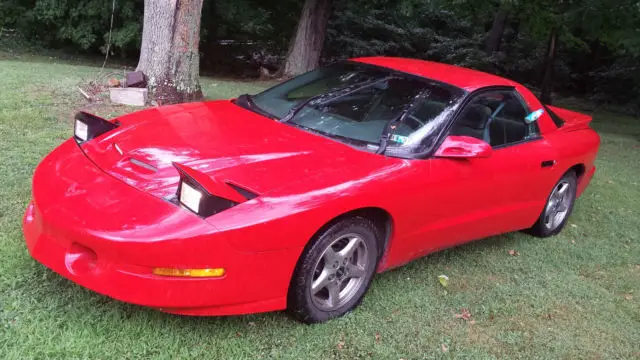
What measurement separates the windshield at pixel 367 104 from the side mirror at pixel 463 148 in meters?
0.12

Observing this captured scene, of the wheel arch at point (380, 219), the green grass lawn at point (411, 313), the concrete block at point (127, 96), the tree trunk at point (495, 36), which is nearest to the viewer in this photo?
the green grass lawn at point (411, 313)

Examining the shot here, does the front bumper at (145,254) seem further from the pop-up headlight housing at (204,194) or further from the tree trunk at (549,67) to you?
the tree trunk at (549,67)

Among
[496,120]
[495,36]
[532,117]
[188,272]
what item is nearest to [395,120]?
[496,120]

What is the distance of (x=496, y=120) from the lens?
4012 mm

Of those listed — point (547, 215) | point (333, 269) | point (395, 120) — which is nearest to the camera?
point (333, 269)

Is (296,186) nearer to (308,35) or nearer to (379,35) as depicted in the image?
(308,35)

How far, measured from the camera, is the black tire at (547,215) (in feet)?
15.4

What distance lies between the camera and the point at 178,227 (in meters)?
2.44

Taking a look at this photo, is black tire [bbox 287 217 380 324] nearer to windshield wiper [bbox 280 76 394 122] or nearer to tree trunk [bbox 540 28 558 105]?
windshield wiper [bbox 280 76 394 122]

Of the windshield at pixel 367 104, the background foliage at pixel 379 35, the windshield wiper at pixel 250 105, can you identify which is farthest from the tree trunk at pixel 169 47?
the background foliage at pixel 379 35

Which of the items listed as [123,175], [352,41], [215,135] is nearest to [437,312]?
[215,135]

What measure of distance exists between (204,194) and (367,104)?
5.33 feet

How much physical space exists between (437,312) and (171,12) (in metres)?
5.62

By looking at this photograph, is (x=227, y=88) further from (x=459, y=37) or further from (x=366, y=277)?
(x=459, y=37)
